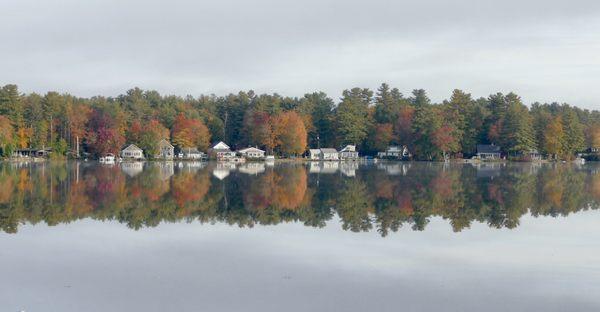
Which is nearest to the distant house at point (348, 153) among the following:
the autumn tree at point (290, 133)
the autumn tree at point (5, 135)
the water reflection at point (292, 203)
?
the autumn tree at point (290, 133)

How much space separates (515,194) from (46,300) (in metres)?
23.5

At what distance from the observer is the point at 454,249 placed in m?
14.3

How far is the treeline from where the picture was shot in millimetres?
78312

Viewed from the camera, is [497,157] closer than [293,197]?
No

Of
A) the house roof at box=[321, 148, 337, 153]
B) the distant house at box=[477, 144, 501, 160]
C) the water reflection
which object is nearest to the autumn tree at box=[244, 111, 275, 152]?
the house roof at box=[321, 148, 337, 153]

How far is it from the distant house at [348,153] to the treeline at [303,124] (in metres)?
1.00

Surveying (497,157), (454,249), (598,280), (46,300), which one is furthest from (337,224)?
(497,157)

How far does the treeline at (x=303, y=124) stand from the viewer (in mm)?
78312

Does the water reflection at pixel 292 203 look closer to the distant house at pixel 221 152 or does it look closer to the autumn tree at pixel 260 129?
the autumn tree at pixel 260 129

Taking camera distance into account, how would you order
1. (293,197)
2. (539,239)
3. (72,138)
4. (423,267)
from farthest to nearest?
(72,138) < (293,197) < (539,239) < (423,267)

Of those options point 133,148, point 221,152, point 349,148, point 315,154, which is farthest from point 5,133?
point 349,148

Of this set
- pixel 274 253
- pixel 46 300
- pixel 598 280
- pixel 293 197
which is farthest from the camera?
pixel 293 197

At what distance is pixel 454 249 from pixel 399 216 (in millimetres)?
5871

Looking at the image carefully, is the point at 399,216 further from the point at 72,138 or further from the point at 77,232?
the point at 72,138
